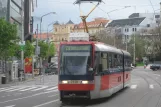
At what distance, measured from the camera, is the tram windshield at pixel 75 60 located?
18.8m

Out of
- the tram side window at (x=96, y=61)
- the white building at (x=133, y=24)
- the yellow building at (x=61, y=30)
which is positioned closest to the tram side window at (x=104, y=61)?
the tram side window at (x=96, y=61)

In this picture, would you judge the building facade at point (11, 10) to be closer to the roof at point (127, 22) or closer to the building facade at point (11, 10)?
the building facade at point (11, 10)

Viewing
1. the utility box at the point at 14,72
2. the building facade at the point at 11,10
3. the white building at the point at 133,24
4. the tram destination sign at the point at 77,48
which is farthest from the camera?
the white building at the point at 133,24

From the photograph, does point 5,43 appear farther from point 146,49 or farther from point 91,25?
point 91,25

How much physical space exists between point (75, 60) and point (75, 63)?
0.16 meters

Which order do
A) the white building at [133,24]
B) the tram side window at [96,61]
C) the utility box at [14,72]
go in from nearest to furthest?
the tram side window at [96,61] < the utility box at [14,72] < the white building at [133,24]

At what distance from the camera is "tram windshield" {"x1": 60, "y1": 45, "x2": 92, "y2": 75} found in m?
18.8

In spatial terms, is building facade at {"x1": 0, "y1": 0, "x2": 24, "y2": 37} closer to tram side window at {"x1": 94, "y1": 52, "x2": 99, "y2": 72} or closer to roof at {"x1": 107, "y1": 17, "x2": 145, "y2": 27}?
tram side window at {"x1": 94, "y1": 52, "x2": 99, "y2": 72}

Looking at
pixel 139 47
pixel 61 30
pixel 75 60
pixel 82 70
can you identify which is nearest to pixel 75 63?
pixel 75 60

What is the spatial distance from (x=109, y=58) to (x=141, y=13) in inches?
6089

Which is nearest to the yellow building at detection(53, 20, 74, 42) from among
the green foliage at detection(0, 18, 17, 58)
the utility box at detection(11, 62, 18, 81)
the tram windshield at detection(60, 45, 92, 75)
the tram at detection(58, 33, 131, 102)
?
the utility box at detection(11, 62, 18, 81)

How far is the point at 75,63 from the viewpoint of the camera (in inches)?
746

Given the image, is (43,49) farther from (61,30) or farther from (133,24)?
(133,24)

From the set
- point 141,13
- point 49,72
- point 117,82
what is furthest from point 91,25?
point 117,82
